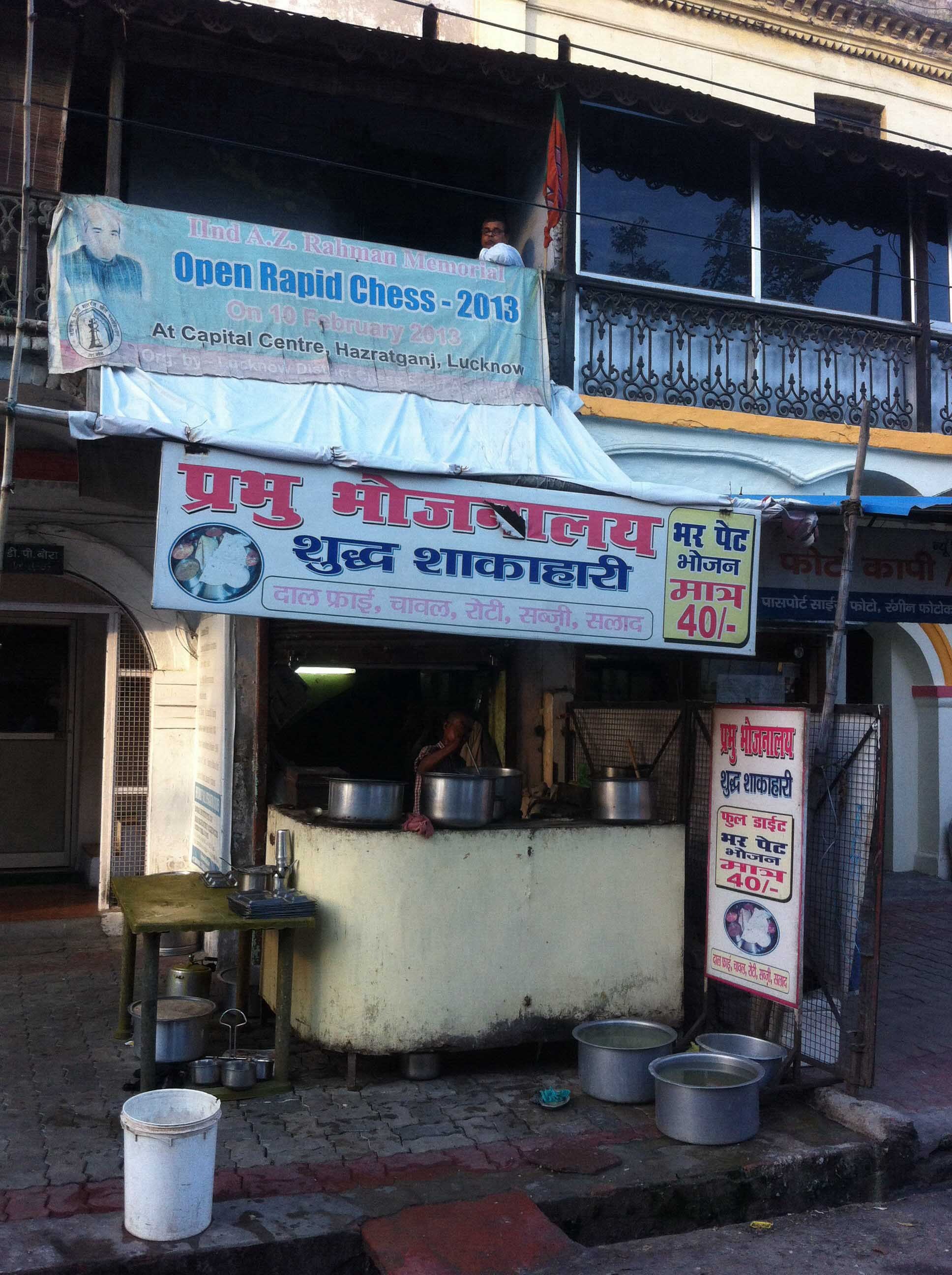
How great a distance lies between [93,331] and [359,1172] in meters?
4.70

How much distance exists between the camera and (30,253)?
22.9 feet

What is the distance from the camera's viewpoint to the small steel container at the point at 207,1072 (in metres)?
5.39

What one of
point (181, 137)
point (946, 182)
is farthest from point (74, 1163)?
point (946, 182)

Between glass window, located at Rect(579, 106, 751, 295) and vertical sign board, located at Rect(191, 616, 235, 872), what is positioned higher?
glass window, located at Rect(579, 106, 751, 295)

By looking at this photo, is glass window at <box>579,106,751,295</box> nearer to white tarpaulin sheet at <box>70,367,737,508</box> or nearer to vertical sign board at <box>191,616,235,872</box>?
white tarpaulin sheet at <box>70,367,737,508</box>

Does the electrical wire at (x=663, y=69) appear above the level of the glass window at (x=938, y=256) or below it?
above

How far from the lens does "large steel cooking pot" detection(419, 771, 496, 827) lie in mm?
5711

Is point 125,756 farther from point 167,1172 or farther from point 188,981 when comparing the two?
point 167,1172

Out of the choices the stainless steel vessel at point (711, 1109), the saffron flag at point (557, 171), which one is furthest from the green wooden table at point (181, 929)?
the saffron flag at point (557, 171)

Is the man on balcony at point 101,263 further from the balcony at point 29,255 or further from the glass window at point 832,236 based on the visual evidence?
the glass window at point 832,236

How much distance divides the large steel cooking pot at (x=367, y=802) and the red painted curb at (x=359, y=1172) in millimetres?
1640

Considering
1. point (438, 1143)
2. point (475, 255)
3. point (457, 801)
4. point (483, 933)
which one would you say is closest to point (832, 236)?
point (475, 255)

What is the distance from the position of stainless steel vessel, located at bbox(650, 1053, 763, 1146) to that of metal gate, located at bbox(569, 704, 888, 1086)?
1.95ft

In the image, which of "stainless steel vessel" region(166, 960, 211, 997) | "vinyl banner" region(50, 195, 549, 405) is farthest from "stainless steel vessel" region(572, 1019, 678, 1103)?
"vinyl banner" region(50, 195, 549, 405)
